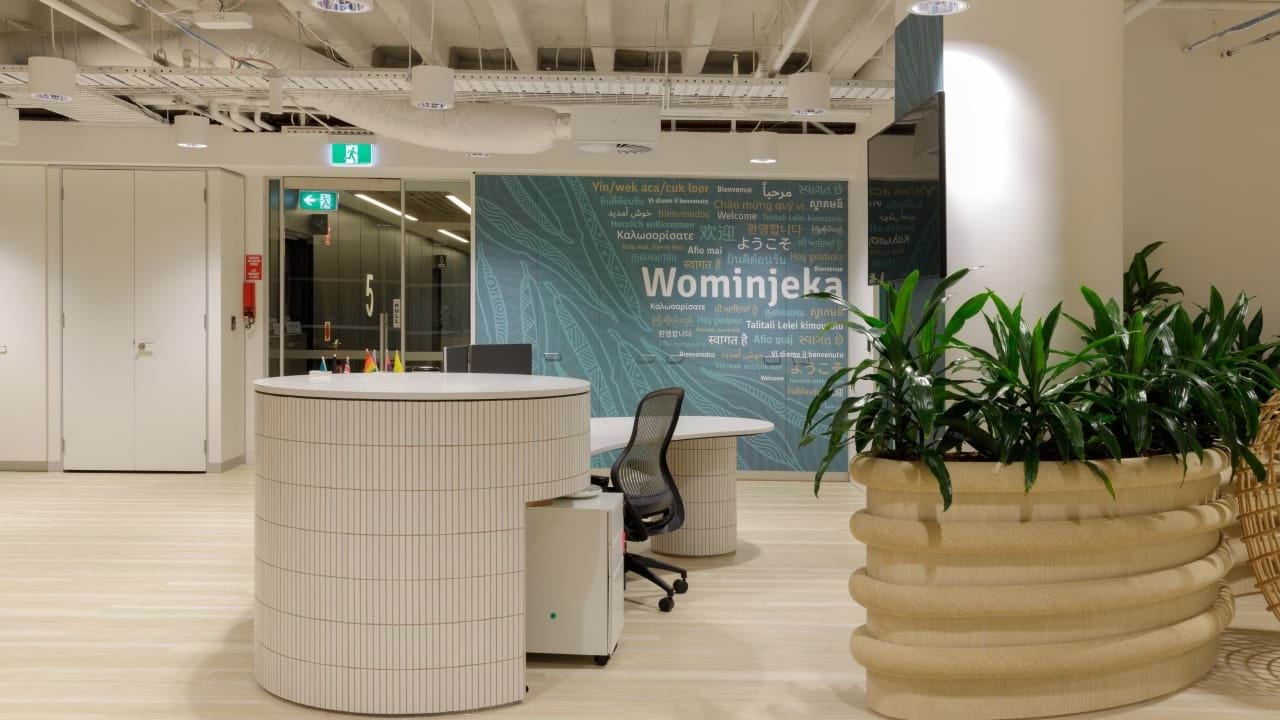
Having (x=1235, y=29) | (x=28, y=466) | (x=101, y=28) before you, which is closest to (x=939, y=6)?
(x=1235, y=29)

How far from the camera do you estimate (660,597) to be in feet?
16.6

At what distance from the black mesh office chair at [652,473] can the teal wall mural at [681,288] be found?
159 inches

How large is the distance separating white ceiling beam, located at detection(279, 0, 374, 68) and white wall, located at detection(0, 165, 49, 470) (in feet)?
10.6

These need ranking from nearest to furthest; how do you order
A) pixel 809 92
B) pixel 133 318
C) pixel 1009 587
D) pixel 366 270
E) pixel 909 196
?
pixel 1009 587
pixel 909 196
pixel 809 92
pixel 133 318
pixel 366 270

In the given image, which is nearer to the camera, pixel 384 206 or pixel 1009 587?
pixel 1009 587

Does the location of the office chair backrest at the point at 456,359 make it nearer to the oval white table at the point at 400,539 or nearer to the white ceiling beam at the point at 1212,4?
the oval white table at the point at 400,539

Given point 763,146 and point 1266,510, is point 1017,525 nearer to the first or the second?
point 1266,510

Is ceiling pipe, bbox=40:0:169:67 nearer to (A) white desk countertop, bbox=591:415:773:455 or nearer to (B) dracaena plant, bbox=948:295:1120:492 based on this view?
(A) white desk countertop, bbox=591:415:773:455

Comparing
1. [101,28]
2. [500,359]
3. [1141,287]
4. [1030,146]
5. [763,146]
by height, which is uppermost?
[101,28]

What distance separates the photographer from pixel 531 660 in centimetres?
404

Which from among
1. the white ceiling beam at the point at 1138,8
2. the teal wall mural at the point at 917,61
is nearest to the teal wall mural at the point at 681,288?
the white ceiling beam at the point at 1138,8

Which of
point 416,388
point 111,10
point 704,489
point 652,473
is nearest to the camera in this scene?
point 416,388

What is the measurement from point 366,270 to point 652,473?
545 centimetres

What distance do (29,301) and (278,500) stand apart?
6.78 meters
